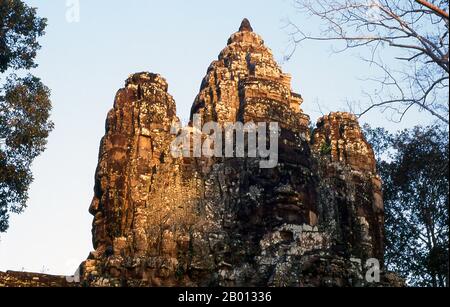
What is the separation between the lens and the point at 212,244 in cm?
1981

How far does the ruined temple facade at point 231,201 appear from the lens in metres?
18.9

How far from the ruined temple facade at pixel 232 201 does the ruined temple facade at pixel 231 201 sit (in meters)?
0.04

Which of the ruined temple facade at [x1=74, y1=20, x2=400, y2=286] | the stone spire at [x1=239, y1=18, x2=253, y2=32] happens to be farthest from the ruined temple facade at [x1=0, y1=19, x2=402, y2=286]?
the stone spire at [x1=239, y1=18, x2=253, y2=32]

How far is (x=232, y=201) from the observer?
2134 cm

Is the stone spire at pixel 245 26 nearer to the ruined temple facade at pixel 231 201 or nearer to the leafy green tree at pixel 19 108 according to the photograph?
the ruined temple facade at pixel 231 201

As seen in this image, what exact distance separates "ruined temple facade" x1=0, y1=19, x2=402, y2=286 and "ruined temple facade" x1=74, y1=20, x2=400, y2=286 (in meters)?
0.04

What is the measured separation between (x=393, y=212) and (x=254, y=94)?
32.3 feet

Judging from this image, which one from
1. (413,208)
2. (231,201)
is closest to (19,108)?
(231,201)

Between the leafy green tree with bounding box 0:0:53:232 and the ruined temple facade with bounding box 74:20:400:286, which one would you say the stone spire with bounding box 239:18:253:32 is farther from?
the leafy green tree with bounding box 0:0:53:232

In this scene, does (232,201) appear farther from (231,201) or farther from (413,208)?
(413,208)

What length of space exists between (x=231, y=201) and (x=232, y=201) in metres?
0.04
